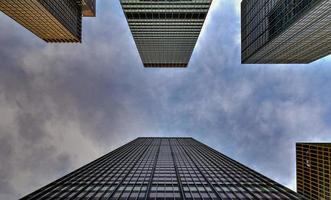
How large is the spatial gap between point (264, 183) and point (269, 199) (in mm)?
12416

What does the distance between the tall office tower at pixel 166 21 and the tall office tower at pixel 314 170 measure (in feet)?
220

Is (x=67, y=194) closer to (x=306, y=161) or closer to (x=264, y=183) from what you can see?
(x=264, y=183)

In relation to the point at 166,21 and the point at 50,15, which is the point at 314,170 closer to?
the point at 166,21

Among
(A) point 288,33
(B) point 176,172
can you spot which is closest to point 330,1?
(A) point 288,33

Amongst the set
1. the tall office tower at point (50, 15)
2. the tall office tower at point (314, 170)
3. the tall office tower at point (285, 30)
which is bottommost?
the tall office tower at point (314, 170)

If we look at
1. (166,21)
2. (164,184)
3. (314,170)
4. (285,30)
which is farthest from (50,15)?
(314,170)

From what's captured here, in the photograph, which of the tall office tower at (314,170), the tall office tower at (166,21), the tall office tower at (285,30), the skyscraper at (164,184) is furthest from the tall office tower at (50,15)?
the tall office tower at (314,170)

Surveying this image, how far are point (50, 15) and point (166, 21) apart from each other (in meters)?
49.8

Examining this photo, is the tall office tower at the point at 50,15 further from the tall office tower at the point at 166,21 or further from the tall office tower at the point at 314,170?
the tall office tower at the point at 314,170

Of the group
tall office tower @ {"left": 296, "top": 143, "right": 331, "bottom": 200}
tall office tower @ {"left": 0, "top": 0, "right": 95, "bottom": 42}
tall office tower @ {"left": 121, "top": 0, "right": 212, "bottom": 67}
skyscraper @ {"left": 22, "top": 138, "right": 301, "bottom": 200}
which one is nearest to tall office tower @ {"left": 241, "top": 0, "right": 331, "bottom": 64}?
tall office tower @ {"left": 121, "top": 0, "right": 212, "bottom": 67}

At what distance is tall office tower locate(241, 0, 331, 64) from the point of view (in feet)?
286

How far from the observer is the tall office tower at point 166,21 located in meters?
110

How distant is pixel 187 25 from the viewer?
5069 inches

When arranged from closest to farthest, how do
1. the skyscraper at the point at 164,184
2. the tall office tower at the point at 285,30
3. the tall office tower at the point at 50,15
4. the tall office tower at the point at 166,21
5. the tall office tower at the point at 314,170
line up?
the skyscraper at the point at 164,184 < the tall office tower at the point at 285,30 < the tall office tower at the point at 314,170 < the tall office tower at the point at 50,15 < the tall office tower at the point at 166,21
